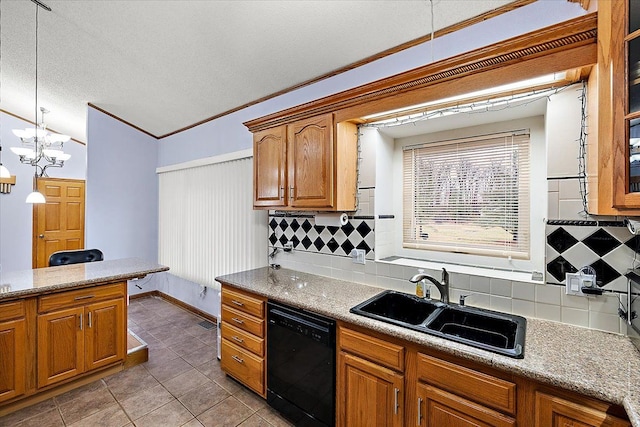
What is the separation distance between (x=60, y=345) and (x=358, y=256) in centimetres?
240

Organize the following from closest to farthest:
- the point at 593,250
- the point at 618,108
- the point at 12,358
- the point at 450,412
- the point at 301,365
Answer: the point at 618,108
the point at 450,412
the point at 593,250
the point at 301,365
the point at 12,358

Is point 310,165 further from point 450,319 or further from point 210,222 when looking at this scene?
point 210,222

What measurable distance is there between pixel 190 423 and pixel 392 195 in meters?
2.25

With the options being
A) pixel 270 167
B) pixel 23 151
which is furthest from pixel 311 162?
pixel 23 151

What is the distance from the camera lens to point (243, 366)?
2287 millimetres

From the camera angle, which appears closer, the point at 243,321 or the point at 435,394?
the point at 435,394

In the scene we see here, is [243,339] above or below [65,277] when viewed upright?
below

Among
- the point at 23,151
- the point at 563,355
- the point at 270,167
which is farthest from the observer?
the point at 23,151

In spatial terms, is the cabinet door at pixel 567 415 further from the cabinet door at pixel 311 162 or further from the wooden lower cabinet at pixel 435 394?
the cabinet door at pixel 311 162

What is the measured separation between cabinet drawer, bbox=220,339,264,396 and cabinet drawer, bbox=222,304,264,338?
19 centimetres

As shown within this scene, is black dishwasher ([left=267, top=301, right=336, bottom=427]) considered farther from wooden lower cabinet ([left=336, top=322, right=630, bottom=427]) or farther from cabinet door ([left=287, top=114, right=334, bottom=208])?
cabinet door ([left=287, top=114, right=334, bottom=208])

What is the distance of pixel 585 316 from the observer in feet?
4.79

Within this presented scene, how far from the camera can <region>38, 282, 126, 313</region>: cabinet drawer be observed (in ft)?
7.01

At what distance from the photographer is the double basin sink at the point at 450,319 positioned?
151 cm
